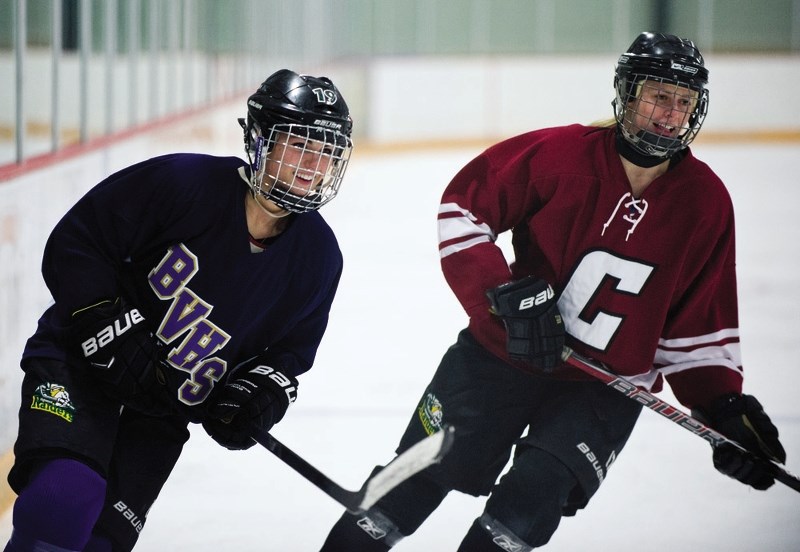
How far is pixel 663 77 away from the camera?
200 cm

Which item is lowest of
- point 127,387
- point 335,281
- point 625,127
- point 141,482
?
point 141,482

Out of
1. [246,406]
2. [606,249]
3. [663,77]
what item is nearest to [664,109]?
[663,77]

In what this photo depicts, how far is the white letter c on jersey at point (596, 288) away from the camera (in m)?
2.08

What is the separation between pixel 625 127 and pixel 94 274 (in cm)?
94

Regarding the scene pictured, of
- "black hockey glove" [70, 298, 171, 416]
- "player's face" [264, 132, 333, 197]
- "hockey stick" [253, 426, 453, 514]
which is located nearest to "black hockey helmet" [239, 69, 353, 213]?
"player's face" [264, 132, 333, 197]

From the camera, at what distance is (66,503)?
1738 millimetres

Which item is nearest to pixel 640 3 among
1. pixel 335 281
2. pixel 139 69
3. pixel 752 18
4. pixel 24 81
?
pixel 752 18

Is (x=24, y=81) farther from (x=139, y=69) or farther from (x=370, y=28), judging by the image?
(x=370, y=28)

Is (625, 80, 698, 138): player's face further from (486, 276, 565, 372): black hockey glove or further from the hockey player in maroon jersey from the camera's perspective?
(486, 276, 565, 372): black hockey glove

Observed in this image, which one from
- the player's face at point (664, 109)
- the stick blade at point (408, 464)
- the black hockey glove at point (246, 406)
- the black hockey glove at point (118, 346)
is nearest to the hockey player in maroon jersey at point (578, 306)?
the player's face at point (664, 109)

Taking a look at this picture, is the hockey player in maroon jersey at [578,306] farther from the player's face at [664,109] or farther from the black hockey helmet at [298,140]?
the black hockey helmet at [298,140]

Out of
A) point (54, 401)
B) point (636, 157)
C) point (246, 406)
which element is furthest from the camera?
point (636, 157)

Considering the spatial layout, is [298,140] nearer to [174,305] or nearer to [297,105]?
[297,105]

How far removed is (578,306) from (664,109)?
0.38m
